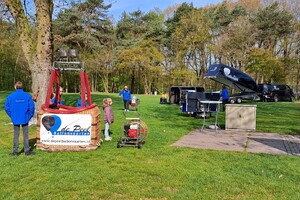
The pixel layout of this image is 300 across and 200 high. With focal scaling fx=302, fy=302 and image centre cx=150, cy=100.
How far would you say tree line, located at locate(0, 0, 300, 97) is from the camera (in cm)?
4069

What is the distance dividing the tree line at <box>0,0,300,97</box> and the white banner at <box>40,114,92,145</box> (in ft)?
91.4

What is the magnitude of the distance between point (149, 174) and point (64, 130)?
112 inches

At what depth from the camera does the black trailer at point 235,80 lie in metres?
21.7

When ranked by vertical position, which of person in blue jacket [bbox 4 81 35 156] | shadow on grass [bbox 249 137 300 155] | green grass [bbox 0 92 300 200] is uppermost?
person in blue jacket [bbox 4 81 35 156]

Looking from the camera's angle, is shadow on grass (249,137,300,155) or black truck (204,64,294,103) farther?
black truck (204,64,294,103)


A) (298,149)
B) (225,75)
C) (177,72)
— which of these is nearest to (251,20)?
(177,72)

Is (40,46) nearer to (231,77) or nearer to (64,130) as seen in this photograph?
(64,130)

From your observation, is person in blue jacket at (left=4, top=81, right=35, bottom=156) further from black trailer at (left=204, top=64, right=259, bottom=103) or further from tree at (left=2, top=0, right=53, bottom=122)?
black trailer at (left=204, top=64, right=259, bottom=103)

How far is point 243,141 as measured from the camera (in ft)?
28.6

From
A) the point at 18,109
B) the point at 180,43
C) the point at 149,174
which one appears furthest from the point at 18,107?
the point at 180,43

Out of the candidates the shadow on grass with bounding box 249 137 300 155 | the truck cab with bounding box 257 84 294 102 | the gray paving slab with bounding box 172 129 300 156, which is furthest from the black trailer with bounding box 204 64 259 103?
the shadow on grass with bounding box 249 137 300 155

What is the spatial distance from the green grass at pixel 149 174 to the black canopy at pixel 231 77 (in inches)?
584

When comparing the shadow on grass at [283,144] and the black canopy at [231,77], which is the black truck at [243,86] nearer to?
the black canopy at [231,77]

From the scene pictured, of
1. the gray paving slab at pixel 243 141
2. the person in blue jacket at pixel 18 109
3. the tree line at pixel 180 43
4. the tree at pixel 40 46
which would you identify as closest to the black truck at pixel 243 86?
the tree line at pixel 180 43
